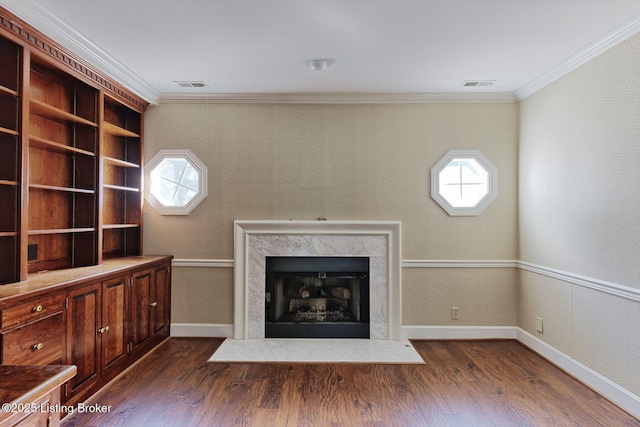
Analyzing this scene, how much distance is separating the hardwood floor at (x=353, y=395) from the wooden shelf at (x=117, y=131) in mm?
2158

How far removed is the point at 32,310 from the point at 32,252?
81 centimetres

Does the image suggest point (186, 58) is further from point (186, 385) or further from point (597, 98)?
point (597, 98)

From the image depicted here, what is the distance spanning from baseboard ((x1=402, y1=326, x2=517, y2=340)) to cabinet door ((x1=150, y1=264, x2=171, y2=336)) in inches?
98.2

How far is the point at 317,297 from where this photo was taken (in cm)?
404

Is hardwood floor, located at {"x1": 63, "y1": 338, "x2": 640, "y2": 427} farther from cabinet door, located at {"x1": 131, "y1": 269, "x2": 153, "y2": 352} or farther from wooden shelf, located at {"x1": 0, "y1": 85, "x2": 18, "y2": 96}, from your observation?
wooden shelf, located at {"x1": 0, "y1": 85, "x2": 18, "y2": 96}

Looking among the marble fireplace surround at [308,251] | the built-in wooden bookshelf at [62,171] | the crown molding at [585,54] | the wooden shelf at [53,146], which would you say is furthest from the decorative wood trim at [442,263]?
the crown molding at [585,54]

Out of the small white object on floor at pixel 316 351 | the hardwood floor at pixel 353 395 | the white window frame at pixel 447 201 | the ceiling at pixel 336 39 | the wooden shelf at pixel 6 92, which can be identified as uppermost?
the ceiling at pixel 336 39

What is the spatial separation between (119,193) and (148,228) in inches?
18.1

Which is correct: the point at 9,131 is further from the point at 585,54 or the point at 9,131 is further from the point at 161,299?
the point at 585,54

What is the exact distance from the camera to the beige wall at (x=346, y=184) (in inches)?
153

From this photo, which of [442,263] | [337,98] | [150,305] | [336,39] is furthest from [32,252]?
[442,263]

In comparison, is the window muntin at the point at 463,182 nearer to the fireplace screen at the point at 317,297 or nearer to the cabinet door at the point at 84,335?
the fireplace screen at the point at 317,297

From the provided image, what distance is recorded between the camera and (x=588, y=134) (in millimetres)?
2838

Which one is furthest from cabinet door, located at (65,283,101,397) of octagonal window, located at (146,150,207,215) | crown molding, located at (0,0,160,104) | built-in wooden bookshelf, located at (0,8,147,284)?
crown molding, located at (0,0,160,104)
